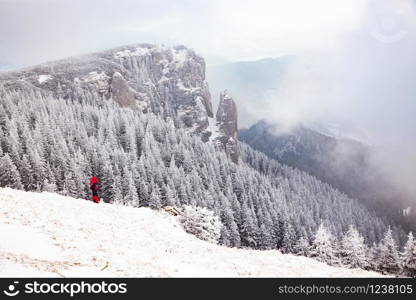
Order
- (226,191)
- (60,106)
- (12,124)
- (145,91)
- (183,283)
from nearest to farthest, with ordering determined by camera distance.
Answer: (183,283) → (12,124) → (226,191) → (60,106) → (145,91)

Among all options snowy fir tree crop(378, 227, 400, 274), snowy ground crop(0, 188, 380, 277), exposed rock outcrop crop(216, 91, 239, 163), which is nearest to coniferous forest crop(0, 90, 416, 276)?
snowy fir tree crop(378, 227, 400, 274)

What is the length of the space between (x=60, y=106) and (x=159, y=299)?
375ft

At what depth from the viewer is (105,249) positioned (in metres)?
15.9

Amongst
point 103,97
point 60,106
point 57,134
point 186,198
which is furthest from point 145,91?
point 186,198

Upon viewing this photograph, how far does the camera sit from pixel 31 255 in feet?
41.6

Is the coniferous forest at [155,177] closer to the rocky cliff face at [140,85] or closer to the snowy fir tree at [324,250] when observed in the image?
the snowy fir tree at [324,250]

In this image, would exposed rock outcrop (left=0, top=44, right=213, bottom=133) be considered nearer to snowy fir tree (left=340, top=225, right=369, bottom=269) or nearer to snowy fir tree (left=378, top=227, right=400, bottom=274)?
snowy fir tree (left=378, top=227, right=400, bottom=274)

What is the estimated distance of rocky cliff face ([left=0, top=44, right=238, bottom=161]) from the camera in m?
140

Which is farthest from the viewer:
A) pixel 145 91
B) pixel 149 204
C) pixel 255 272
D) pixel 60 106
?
pixel 145 91

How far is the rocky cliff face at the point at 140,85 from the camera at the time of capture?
13975 cm

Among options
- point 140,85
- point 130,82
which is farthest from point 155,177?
point 140,85

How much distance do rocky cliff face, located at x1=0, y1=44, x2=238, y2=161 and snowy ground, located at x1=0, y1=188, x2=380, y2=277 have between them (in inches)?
4785

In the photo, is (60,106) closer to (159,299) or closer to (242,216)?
(242,216)

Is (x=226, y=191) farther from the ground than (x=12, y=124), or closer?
closer
